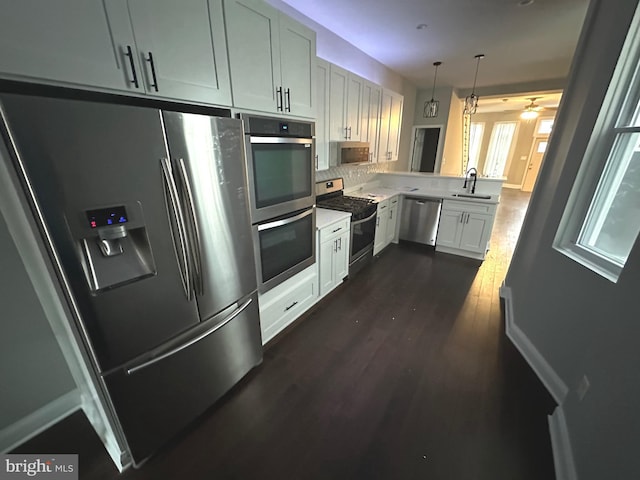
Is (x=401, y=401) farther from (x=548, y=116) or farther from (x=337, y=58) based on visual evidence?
(x=548, y=116)

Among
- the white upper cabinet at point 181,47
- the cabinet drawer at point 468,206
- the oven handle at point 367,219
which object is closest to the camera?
the white upper cabinet at point 181,47

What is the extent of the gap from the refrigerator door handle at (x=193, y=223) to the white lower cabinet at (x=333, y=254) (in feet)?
4.30

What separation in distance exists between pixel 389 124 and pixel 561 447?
13.1 feet

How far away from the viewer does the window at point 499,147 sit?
9.51 m

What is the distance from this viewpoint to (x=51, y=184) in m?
0.88

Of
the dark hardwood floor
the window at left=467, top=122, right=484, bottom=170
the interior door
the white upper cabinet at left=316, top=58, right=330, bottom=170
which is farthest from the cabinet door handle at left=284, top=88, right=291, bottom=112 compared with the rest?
the interior door

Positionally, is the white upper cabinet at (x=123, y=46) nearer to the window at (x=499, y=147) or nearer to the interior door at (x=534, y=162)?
the window at (x=499, y=147)

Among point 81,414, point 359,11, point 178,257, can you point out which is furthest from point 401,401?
point 359,11

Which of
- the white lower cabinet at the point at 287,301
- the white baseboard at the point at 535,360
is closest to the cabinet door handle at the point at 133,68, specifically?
the white lower cabinet at the point at 287,301

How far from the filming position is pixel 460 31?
301 centimetres

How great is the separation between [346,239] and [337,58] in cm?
234

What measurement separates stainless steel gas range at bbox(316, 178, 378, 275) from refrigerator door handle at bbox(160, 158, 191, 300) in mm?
2025

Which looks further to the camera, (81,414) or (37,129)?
(81,414)

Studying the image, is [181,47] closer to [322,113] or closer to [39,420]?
[322,113]
